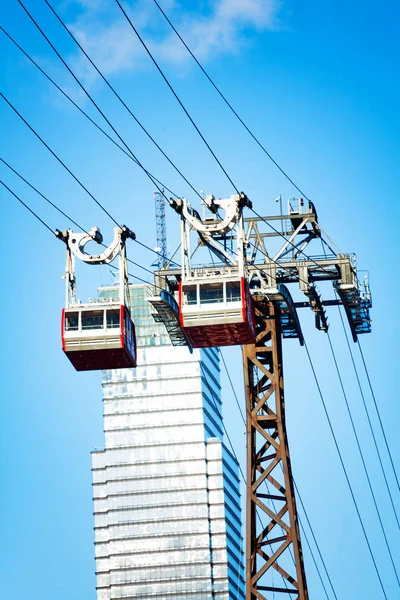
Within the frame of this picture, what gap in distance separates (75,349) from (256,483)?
1440cm

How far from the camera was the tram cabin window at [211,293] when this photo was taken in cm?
6184

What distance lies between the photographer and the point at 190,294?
62.3m

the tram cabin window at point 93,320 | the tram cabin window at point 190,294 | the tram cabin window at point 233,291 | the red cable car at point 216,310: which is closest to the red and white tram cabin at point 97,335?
the tram cabin window at point 93,320

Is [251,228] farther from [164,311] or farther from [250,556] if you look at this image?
[250,556]

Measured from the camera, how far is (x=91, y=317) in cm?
6309

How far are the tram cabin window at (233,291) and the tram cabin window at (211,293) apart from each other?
252mm

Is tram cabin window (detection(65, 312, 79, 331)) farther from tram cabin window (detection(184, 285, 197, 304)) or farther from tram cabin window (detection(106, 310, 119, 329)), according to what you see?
Result: tram cabin window (detection(184, 285, 197, 304))

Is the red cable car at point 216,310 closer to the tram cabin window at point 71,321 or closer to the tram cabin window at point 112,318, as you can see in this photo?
the tram cabin window at point 112,318

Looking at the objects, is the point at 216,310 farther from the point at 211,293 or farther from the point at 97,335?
the point at 97,335

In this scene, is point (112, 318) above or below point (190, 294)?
below

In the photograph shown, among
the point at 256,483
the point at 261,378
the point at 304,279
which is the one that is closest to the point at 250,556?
the point at 256,483

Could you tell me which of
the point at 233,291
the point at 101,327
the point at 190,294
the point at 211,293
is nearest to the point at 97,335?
the point at 101,327

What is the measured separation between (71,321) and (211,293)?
5950 mm

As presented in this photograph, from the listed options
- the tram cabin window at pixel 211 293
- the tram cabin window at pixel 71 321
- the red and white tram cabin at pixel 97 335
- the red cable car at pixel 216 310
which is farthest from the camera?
the tram cabin window at pixel 71 321
